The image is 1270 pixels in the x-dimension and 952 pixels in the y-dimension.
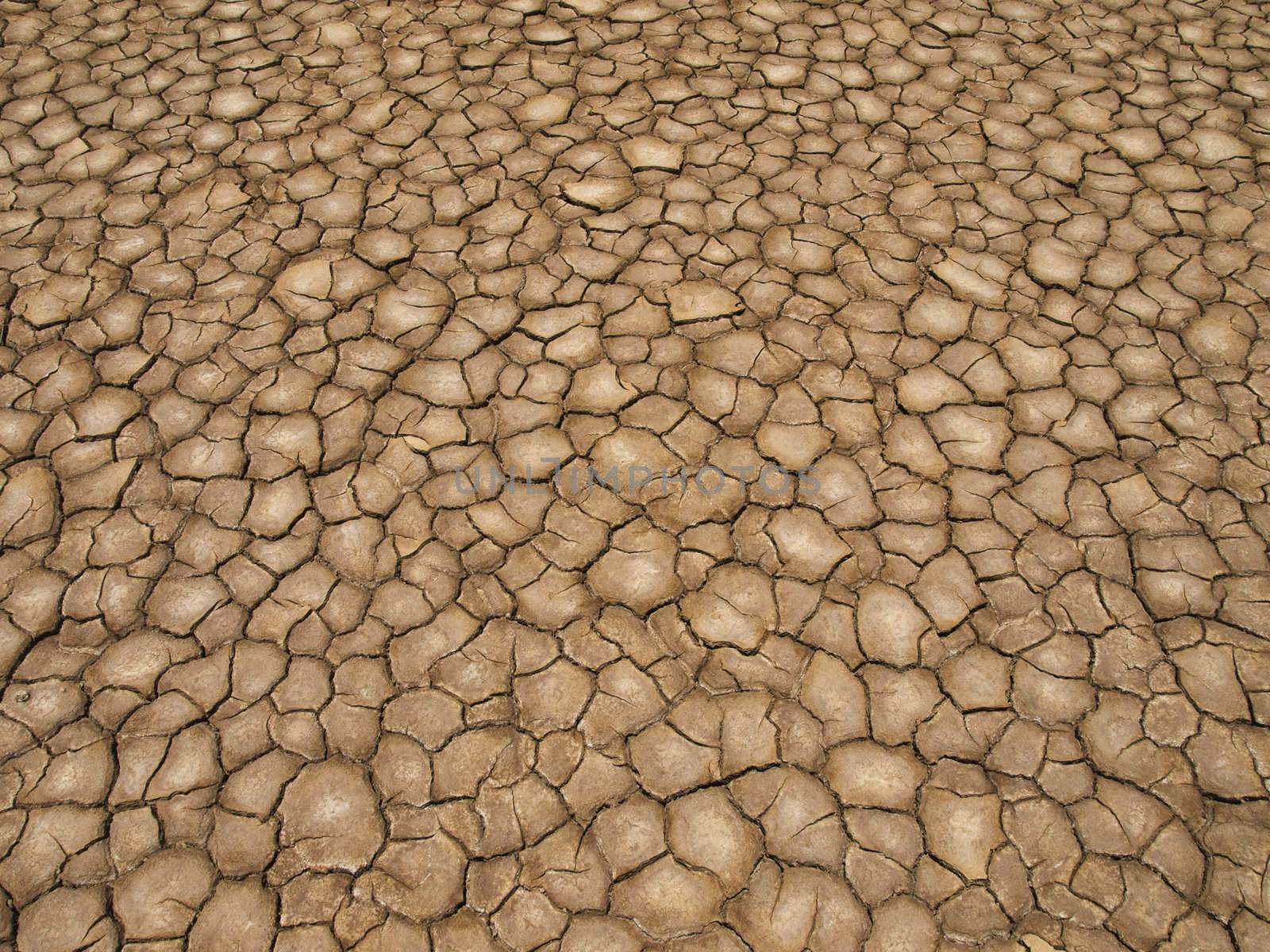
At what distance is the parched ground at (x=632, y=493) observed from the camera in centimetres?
178

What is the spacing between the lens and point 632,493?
7.67 feet

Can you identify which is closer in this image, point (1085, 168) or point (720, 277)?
point (720, 277)

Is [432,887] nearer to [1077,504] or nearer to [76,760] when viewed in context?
[76,760]

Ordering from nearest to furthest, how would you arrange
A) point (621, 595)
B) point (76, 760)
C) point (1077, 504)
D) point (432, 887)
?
point (432, 887), point (76, 760), point (621, 595), point (1077, 504)

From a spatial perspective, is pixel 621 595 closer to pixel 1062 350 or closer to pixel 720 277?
pixel 720 277

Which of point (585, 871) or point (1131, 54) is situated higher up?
point (1131, 54)

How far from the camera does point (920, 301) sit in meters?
2.74

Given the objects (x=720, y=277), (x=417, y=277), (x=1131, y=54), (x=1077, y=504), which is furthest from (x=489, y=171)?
(x=1131, y=54)

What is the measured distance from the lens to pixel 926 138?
324 cm

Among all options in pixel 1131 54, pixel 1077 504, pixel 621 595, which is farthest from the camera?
pixel 1131 54

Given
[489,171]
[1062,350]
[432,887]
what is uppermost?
[489,171]

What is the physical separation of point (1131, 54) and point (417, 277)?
116 inches

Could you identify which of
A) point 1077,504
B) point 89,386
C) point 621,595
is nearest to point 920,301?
point 1077,504

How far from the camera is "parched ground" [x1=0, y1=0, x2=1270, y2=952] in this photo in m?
1.78
